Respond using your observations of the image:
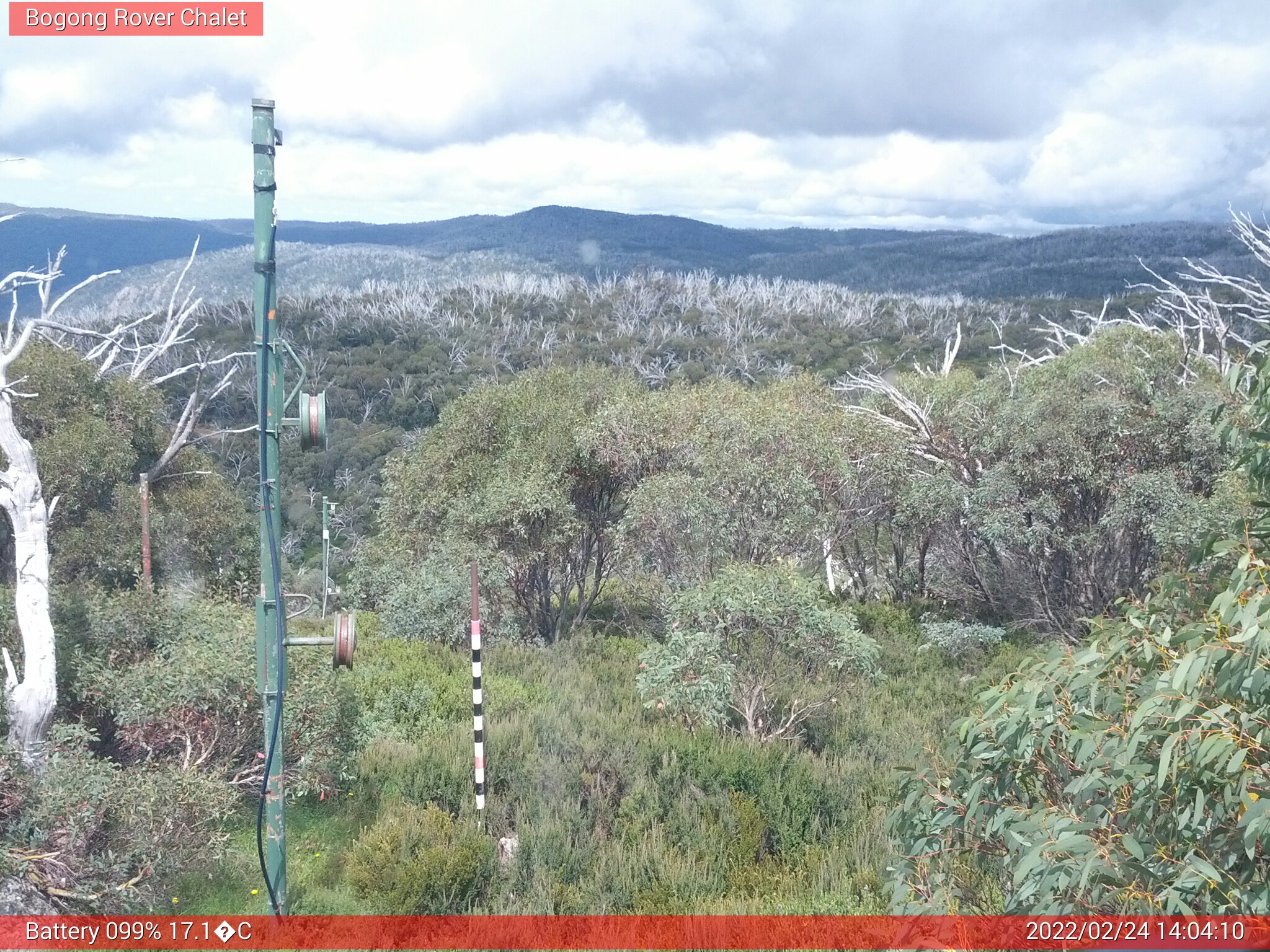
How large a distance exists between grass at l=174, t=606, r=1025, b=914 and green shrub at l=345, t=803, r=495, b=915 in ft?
0.26

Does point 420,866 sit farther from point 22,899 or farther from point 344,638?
point 22,899

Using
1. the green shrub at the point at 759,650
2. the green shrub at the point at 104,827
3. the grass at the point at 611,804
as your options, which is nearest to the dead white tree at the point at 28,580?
the green shrub at the point at 104,827

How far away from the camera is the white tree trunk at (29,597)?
648 centimetres

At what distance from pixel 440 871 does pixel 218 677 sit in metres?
2.27

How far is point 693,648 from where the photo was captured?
8.76 meters

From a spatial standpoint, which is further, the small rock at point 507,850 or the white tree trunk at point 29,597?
the white tree trunk at point 29,597

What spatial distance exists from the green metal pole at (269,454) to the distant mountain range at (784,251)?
33.4 metres

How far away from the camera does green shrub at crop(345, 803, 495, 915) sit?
5.84 meters

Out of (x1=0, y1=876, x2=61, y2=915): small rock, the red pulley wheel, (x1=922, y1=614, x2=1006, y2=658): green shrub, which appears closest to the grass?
Result: (x1=0, y1=876, x2=61, y2=915): small rock

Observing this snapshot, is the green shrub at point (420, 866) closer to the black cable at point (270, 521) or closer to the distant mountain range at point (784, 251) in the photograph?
the black cable at point (270, 521)

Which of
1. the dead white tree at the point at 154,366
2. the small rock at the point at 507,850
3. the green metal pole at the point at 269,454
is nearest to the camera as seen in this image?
the green metal pole at the point at 269,454

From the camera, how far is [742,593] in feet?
29.6
